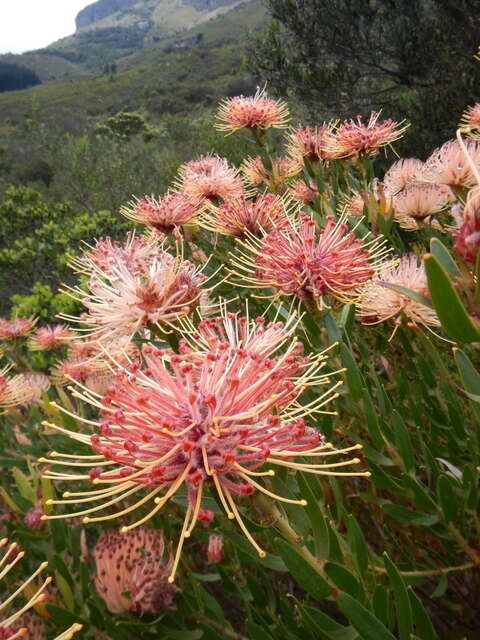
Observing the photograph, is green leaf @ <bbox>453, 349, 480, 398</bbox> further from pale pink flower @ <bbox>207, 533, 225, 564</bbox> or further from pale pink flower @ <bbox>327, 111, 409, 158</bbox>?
pale pink flower @ <bbox>327, 111, 409, 158</bbox>

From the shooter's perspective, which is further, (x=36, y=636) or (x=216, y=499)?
(x=36, y=636)

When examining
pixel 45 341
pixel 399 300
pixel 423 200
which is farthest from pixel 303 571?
pixel 45 341

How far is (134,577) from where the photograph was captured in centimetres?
150

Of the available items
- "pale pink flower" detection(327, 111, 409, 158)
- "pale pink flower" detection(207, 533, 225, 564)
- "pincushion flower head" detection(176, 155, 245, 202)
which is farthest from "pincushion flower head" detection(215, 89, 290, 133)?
"pale pink flower" detection(207, 533, 225, 564)

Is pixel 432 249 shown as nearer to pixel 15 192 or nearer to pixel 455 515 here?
pixel 455 515

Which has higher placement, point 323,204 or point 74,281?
point 323,204

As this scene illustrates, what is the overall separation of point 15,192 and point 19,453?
261 inches

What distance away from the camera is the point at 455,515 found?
132 centimetres

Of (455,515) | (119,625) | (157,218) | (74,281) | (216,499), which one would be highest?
(157,218)

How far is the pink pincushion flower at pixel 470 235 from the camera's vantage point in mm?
834

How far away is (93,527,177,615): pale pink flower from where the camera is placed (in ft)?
4.87

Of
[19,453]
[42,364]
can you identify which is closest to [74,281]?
[42,364]

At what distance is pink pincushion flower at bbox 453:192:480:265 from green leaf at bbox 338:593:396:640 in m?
0.63

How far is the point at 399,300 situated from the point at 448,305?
1068 millimetres
